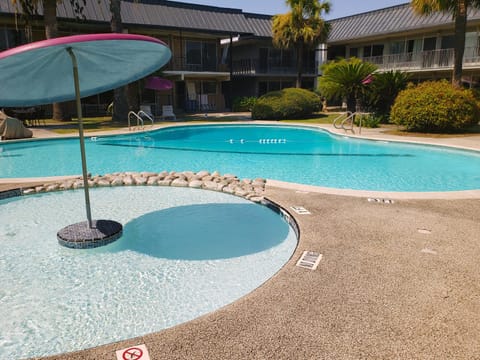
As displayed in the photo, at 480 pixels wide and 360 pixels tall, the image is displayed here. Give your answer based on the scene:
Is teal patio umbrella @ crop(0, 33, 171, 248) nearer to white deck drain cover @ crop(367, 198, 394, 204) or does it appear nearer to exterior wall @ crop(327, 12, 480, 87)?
white deck drain cover @ crop(367, 198, 394, 204)

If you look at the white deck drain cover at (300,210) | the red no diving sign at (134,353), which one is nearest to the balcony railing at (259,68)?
the white deck drain cover at (300,210)

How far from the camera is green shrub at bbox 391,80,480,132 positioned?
1556 centimetres

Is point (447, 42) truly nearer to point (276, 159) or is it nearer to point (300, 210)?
point (276, 159)

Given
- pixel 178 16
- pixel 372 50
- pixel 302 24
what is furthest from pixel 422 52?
pixel 178 16

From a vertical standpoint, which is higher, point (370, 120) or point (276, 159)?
point (370, 120)

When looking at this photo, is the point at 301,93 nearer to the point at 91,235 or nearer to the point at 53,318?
the point at 91,235

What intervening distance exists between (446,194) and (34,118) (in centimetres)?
1980

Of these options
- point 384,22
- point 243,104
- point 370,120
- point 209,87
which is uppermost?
point 384,22

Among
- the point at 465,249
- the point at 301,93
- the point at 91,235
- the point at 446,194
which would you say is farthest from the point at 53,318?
the point at 301,93

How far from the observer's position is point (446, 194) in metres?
7.17

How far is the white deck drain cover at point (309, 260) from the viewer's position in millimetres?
4230

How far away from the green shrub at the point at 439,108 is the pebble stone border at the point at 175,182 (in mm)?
10868

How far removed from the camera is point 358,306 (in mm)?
3430

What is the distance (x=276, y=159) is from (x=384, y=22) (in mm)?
22163
